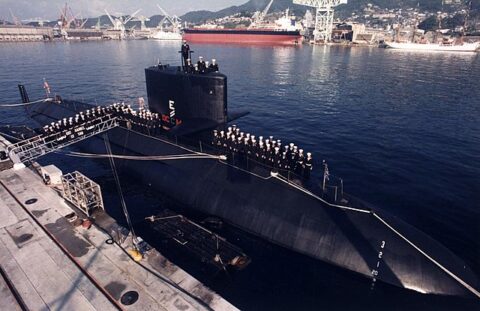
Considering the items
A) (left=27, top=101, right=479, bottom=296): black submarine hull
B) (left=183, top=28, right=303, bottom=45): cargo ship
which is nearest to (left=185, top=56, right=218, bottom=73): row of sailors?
(left=27, top=101, right=479, bottom=296): black submarine hull

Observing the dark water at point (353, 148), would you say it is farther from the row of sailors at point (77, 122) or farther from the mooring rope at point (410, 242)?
the row of sailors at point (77, 122)

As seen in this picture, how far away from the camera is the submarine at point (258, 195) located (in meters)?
14.1

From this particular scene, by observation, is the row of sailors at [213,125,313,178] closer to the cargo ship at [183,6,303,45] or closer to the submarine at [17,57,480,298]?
the submarine at [17,57,480,298]

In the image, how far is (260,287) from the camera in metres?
14.4

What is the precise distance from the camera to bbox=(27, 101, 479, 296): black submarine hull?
544 inches

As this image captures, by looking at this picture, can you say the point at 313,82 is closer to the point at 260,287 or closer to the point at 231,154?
the point at 231,154

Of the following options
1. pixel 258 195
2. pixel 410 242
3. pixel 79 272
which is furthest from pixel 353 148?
pixel 79 272

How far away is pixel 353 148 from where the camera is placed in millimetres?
32562

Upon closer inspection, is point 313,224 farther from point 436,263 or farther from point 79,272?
point 79,272

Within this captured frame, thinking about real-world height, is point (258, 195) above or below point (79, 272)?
above

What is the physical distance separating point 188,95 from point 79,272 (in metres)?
13.0

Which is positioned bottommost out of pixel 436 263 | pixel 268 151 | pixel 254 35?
pixel 436 263

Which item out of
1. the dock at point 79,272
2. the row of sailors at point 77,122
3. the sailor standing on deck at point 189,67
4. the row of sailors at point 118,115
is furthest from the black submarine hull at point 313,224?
the row of sailors at point 77,122

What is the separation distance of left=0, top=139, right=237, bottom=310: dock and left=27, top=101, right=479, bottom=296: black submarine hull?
594cm
